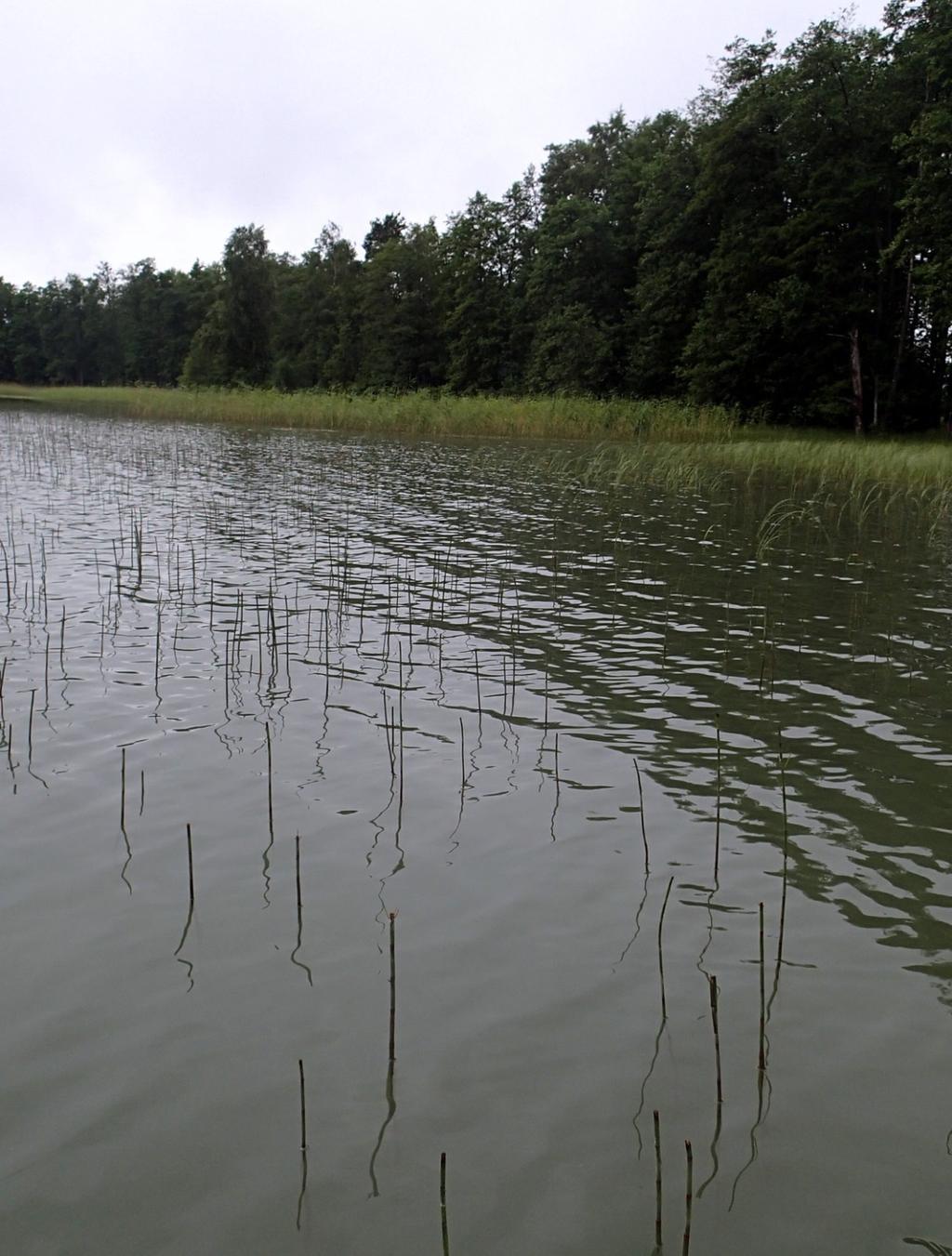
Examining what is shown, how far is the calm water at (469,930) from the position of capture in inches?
104

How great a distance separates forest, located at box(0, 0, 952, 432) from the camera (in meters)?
36.9

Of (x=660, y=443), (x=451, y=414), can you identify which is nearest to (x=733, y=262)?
(x=451, y=414)

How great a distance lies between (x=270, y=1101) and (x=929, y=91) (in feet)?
138

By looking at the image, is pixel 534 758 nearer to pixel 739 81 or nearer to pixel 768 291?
pixel 768 291

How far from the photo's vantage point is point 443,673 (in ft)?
24.3

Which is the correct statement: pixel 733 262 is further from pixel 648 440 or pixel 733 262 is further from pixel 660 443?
pixel 660 443

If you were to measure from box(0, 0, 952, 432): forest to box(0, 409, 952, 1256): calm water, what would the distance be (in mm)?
30365

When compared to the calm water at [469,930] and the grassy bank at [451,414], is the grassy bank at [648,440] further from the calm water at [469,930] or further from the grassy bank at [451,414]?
the calm water at [469,930]

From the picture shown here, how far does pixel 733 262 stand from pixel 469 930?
1640 inches

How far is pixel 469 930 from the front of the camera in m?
3.90

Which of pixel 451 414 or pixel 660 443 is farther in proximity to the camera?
pixel 451 414

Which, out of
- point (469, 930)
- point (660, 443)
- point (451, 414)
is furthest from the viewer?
point (451, 414)

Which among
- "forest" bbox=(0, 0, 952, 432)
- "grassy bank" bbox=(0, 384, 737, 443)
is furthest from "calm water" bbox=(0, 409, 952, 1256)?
"forest" bbox=(0, 0, 952, 432)

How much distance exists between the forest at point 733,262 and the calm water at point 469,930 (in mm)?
30365
